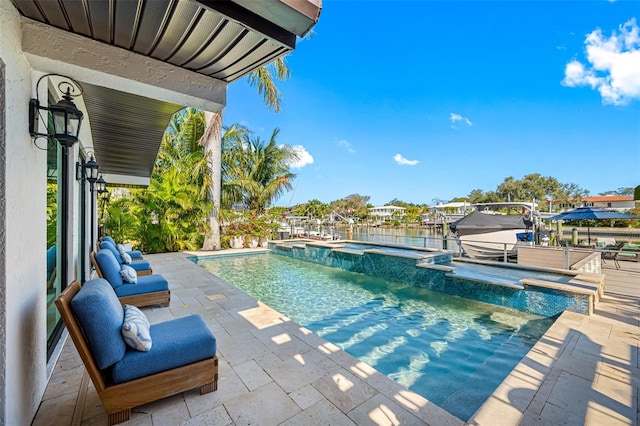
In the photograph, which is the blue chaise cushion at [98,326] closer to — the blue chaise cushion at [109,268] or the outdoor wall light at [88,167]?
the blue chaise cushion at [109,268]

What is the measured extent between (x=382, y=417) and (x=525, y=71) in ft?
77.7

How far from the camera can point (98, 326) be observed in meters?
1.93

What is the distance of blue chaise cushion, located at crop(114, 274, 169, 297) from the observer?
4.25 metres

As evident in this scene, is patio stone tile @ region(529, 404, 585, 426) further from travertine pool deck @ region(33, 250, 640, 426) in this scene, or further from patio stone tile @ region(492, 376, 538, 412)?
patio stone tile @ region(492, 376, 538, 412)

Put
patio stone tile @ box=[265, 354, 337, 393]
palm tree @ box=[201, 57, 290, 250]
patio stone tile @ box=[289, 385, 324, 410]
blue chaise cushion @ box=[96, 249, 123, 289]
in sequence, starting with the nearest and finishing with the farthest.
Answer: patio stone tile @ box=[289, 385, 324, 410], patio stone tile @ box=[265, 354, 337, 393], blue chaise cushion @ box=[96, 249, 123, 289], palm tree @ box=[201, 57, 290, 250]

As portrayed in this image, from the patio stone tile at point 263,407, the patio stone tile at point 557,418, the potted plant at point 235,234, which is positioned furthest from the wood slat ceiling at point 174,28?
the potted plant at point 235,234

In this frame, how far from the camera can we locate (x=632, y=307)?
4562 mm

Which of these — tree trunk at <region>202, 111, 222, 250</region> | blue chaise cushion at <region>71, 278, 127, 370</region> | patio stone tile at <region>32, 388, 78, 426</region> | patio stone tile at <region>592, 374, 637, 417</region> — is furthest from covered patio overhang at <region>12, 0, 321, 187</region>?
tree trunk at <region>202, 111, 222, 250</region>

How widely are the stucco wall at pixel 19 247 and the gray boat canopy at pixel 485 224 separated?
12132 mm

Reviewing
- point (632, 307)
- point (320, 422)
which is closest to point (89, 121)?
point (320, 422)

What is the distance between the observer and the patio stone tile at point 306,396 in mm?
2237

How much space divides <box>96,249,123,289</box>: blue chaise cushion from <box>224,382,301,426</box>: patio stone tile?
10.5 ft

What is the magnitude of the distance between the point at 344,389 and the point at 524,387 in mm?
1700

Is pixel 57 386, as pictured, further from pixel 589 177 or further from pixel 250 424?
pixel 589 177
